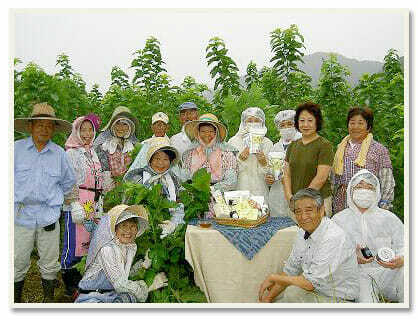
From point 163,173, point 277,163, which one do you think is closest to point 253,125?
point 277,163

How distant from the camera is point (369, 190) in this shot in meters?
3.66

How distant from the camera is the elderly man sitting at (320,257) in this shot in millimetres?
3328

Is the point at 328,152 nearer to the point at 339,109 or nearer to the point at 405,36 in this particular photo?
the point at 405,36

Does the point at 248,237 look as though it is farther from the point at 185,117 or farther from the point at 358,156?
the point at 185,117

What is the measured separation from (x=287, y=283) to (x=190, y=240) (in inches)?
33.1

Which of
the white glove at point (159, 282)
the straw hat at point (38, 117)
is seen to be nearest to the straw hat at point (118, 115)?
the straw hat at point (38, 117)

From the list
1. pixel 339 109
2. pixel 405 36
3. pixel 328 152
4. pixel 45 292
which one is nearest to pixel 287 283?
pixel 328 152

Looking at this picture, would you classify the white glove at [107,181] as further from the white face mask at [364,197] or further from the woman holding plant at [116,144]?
the white face mask at [364,197]

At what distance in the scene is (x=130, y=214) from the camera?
363cm

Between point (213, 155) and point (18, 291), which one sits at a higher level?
point (213, 155)

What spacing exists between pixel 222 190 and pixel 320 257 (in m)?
1.24

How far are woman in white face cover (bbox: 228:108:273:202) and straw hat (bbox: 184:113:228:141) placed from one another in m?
0.22

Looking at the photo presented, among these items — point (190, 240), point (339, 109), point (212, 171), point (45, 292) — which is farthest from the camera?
point (339, 109)

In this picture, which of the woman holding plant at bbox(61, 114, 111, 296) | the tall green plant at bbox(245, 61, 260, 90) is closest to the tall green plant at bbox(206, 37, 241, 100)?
the tall green plant at bbox(245, 61, 260, 90)
